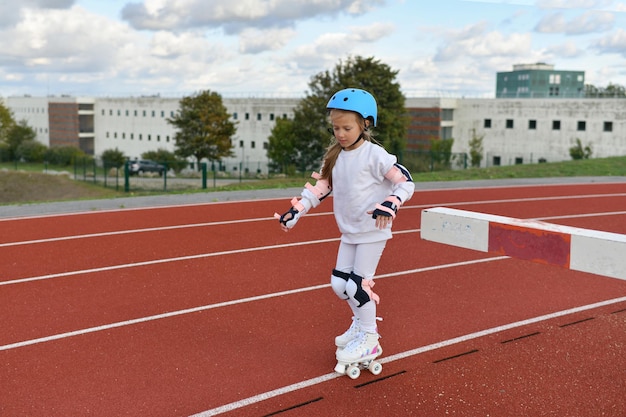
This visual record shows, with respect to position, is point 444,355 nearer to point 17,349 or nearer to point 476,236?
point 476,236

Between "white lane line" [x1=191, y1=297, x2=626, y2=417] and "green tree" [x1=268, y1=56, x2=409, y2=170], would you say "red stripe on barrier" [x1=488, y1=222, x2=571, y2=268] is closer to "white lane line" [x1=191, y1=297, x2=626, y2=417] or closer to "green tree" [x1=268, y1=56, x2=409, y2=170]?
"white lane line" [x1=191, y1=297, x2=626, y2=417]

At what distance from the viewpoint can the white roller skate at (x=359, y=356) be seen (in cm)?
485

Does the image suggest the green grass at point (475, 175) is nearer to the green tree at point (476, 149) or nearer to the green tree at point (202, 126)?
the green tree at point (202, 126)

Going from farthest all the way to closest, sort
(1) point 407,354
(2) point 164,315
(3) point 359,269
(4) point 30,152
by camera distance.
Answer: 1. (4) point 30,152
2. (2) point 164,315
3. (1) point 407,354
4. (3) point 359,269

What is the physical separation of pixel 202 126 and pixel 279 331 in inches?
1918

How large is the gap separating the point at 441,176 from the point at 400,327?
15.3 metres

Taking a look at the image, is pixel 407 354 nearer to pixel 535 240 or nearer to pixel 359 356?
pixel 359 356

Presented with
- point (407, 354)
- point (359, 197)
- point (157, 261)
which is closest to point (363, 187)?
point (359, 197)

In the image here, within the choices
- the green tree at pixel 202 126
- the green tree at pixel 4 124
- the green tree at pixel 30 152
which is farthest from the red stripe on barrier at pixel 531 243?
the green tree at pixel 4 124

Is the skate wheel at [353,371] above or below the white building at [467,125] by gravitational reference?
below

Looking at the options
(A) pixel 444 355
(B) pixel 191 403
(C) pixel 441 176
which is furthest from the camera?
(C) pixel 441 176

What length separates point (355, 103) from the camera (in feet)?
15.0

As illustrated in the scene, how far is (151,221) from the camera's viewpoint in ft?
39.8

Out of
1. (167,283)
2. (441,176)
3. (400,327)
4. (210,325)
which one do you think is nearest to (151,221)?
(167,283)
